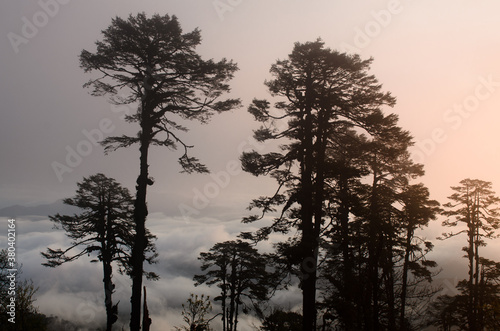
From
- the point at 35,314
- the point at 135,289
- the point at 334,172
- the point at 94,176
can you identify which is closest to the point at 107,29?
the point at 135,289

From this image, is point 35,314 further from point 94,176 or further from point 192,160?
point 192,160

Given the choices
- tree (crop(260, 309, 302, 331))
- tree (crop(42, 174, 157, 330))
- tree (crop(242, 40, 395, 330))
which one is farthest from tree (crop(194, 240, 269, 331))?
tree (crop(242, 40, 395, 330))

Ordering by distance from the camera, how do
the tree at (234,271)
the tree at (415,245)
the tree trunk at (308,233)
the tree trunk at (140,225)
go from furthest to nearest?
the tree at (234,271) < the tree at (415,245) < the tree trunk at (308,233) < the tree trunk at (140,225)

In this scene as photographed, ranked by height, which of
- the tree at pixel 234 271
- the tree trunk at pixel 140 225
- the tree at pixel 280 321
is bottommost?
the tree at pixel 280 321

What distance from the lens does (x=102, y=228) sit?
19.9m

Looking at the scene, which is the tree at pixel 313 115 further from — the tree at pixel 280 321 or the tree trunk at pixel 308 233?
the tree at pixel 280 321

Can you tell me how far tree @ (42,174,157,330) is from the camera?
745 inches

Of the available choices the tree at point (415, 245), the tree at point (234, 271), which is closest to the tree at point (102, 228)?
the tree at point (234, 271)

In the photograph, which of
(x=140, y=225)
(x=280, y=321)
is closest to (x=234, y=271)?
(x=280, y=321)

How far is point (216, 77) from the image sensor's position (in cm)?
1220

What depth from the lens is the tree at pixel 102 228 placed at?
18.9 m

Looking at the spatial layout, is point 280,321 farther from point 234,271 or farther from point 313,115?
point 313,115

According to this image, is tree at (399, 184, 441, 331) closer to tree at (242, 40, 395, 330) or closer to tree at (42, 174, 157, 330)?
tree at (242, 40, 395, 330)

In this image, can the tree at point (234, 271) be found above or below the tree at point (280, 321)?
above
